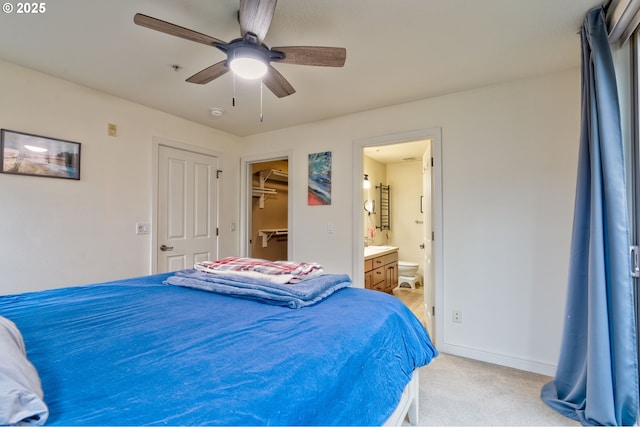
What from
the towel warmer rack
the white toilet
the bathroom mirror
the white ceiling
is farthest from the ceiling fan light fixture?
the white toilet

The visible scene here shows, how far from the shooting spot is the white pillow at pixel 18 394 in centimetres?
53

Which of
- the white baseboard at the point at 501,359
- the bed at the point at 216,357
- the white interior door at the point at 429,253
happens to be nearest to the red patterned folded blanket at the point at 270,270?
the bed at the point at 216,357

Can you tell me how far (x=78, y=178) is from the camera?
254 centimetres

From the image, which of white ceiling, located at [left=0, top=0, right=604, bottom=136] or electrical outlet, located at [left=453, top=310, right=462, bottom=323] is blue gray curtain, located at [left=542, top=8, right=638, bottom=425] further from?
electrical outlet, located at [left=453, top=310, right=462, bottom=323]

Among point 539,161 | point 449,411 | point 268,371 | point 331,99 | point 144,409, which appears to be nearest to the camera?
point 144,409

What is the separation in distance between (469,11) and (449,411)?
238 centimetres

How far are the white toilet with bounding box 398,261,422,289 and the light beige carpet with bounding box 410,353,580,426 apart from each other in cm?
247

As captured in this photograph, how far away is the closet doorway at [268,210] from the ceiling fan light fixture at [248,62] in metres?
2.50

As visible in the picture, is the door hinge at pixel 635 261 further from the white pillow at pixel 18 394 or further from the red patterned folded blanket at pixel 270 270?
the white pillow at pixel 18 394

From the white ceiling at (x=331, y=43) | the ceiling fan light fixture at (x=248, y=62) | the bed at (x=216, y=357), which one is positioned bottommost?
the bed at (x=216, y=357)

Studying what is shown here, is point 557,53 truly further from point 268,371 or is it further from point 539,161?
point 268,371

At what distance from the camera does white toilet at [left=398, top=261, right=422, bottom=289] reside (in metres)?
4.93

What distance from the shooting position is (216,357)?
85 centimetres

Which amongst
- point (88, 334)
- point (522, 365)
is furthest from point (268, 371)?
point (522, 365)
